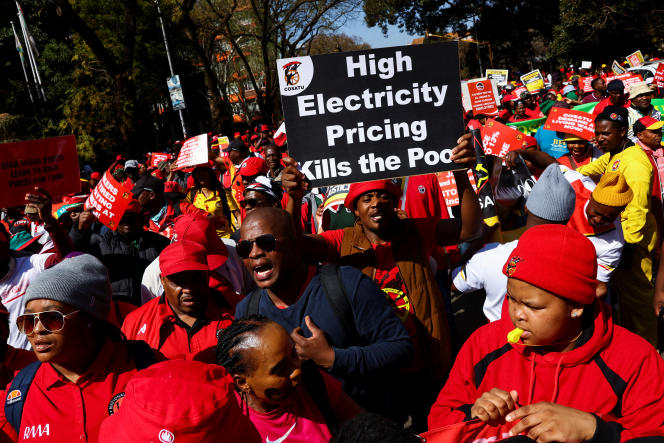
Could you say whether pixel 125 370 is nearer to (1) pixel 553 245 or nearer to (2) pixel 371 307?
(2) pixel 371 307

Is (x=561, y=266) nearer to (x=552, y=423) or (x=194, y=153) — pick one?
(x=552, y=423)

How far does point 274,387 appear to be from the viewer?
1.95 metres

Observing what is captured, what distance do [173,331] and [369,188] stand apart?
1.35 metres

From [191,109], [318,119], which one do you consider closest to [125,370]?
[318,119]

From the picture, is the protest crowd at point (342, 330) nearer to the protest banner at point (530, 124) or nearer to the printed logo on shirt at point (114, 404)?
the printed logo on shirt at point (114, 404)

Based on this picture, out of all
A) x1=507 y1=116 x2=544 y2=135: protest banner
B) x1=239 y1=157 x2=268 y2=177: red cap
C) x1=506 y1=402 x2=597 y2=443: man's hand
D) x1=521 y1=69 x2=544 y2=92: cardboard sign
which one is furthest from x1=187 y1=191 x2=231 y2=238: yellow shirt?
x1=521 y1=69 x2=544 y2=92: cardboard sign

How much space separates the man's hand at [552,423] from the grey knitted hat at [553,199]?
1626mm

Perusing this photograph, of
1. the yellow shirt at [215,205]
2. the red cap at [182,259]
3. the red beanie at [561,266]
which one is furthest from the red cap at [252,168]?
the red beanie at [561,266]

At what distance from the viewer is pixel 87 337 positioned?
240 cm

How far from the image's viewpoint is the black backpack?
2.25 m

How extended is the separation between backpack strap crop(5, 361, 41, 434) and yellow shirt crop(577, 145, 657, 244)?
409 cm

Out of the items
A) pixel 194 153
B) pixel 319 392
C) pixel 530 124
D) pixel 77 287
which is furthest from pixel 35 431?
pixel 530 124

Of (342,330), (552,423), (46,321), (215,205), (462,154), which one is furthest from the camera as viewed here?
(215,205)

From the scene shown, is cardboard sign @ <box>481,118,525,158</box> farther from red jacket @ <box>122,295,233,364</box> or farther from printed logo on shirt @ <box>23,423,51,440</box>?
printed logo on shirt @ <box>23,423,51,440</box>
